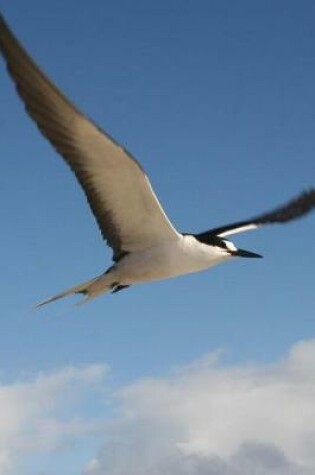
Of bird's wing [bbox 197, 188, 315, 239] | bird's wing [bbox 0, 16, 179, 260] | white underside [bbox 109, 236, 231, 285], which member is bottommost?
bird's wing [bbox 197, 188, 315, 239]

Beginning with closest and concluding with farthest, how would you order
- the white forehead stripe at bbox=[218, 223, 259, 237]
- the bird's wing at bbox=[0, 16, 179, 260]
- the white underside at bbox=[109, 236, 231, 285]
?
the bird's wing at bbox=[0, 16, 179, 260] < the white underside at bbox=[109, 236, 231, 285] < the white forehead stripe at bbox=[218, 223, 259, 237]

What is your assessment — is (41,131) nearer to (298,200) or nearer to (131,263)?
(131,263)

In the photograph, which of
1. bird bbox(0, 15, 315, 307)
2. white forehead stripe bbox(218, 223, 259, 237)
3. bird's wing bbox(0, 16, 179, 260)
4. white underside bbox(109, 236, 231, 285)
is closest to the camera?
bird's wing bbox(0, 16, 179, 260)

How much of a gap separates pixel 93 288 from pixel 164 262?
1326 mm

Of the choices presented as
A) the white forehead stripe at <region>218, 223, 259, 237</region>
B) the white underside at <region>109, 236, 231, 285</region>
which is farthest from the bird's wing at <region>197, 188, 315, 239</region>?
the white underside at <region>109, 236, 231, 285</region>

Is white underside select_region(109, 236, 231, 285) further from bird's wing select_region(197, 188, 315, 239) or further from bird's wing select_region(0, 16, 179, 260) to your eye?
bird's wing select_region(197, 188, 315, 239)

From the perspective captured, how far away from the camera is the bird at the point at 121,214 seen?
15797mm

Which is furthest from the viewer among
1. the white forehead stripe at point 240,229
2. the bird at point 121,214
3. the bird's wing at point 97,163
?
the white forehead stripe at point 240,229

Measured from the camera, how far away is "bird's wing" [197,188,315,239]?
20.2 m

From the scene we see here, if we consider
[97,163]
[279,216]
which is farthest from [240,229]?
[97,163]

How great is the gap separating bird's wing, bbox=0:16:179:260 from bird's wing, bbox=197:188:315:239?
2.02 m

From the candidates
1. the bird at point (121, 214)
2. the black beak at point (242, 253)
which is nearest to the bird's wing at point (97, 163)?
the bird at point (121, 214)

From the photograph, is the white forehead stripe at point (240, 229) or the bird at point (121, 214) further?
the white forehead stripe at point (240, 229)

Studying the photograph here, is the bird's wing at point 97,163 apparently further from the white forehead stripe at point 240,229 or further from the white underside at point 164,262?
the white forehead stripe at point 240,229
